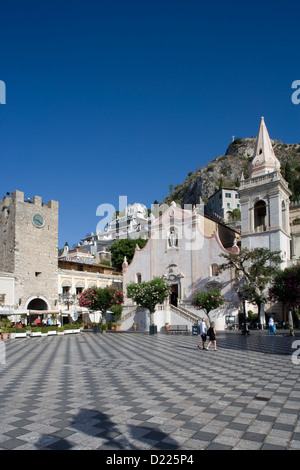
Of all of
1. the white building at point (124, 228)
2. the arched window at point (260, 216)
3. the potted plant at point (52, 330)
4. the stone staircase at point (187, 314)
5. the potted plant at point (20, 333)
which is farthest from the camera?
the white building at point (124, 228)

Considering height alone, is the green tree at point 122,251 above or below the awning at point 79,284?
above

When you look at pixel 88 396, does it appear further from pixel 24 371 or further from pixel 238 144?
pixel 238 144

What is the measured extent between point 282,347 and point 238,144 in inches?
4156

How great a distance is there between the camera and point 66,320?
4812 centimetres

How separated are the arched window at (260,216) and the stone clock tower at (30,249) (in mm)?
25222

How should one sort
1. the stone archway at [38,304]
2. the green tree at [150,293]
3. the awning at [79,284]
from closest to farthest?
the green tree at [150,293]
the stone archway at [38,304]
the awning at [79,284]

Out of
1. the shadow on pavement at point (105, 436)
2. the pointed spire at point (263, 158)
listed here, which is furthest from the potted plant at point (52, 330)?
the pointed spire at point (263, 158)

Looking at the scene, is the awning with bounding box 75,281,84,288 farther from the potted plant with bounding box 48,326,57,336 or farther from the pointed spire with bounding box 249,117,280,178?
the pointed spire with bounding box 249,117,280,178

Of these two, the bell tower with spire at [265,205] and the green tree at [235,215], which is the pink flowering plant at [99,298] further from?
the green tree at [235,215]

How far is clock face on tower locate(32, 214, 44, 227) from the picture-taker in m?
45.3

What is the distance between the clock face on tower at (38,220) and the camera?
45.3 m

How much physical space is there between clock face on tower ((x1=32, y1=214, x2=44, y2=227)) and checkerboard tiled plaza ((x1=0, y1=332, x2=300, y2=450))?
32.0m

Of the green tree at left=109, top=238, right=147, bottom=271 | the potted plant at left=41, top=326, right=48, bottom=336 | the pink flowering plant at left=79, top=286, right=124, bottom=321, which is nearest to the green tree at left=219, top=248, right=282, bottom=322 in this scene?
the pink flowering plant at left=79, top=286, right=124, bottom=321
